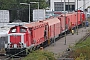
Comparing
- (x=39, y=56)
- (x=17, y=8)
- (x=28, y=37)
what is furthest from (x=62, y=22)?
(x=39, y=56)

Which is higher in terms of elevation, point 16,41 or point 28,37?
point 28,37

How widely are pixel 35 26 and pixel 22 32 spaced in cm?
300

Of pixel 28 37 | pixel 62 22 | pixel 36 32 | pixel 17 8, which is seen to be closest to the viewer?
pixel 28 37

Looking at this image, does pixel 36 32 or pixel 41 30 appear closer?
pixel 36 32

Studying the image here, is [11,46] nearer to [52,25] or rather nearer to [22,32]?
[22,32]

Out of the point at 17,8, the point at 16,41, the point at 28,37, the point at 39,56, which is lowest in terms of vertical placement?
the point at 39,56

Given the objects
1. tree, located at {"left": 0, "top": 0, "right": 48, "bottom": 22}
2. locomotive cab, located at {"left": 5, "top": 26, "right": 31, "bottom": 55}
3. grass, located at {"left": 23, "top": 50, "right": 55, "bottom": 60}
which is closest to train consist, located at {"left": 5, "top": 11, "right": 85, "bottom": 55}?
locomotive cab, located at {"left": 5, "top": 26, "right": 31, "bottom": 55}

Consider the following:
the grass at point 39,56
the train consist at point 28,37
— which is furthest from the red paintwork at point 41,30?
the grass at point 39,56

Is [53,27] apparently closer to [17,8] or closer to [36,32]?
[36,32]

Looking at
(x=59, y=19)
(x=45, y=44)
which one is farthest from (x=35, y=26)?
(x=59, y=19)

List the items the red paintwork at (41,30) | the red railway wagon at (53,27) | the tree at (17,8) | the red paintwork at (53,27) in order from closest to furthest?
the red paintwork at (41,30) < the red railway wagon at (53,27) < the red paintwork at (53,27) < the tree at (17,8)

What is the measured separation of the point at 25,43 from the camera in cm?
3434

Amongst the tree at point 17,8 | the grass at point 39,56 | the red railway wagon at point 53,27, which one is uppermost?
the tree at point 17,8

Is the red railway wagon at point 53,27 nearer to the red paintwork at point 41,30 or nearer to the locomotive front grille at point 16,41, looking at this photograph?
the red paintwork at point 41,30
